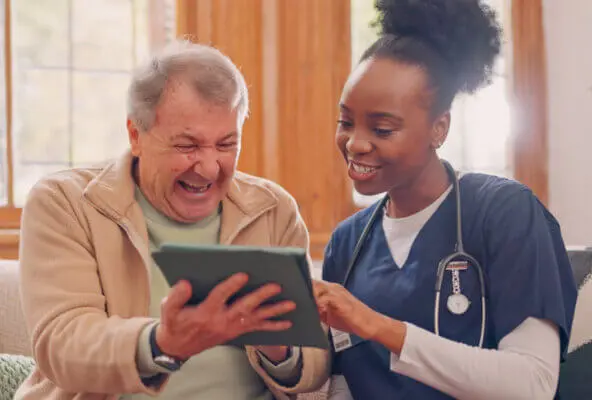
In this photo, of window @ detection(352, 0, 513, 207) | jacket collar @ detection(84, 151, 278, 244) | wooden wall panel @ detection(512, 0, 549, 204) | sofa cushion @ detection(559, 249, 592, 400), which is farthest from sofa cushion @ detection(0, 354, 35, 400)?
wooden wall panel @ detection(512, 0, 549, 204)

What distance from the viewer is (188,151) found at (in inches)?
67.4

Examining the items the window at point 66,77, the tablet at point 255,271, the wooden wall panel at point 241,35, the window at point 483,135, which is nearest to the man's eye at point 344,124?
the tablet at point 255,271

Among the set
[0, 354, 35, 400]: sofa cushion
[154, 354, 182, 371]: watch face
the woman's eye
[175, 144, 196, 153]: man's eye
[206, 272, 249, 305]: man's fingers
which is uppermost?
the woman's eye

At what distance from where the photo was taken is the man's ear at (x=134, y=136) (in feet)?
5.82

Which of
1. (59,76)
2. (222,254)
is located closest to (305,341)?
(222,254)

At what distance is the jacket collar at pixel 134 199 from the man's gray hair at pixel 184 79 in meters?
0.12

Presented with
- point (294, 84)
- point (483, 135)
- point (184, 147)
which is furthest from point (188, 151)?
point (483, 135)

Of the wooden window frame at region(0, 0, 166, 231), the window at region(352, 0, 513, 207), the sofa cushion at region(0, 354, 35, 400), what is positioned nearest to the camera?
the sofa cushion at region(0, 354, 35, 400)

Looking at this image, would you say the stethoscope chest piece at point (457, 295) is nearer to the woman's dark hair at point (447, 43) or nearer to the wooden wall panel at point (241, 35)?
the woman's dark hair at point (447, 43)

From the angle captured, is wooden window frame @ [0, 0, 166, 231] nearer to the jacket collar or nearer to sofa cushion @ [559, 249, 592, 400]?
the jacket collar

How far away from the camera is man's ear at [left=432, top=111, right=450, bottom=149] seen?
5.34 ft

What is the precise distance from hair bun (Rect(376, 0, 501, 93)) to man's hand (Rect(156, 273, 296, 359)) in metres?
0.65

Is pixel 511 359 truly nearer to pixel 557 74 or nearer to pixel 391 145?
pixel 391 145

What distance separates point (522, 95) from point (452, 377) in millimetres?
2676
